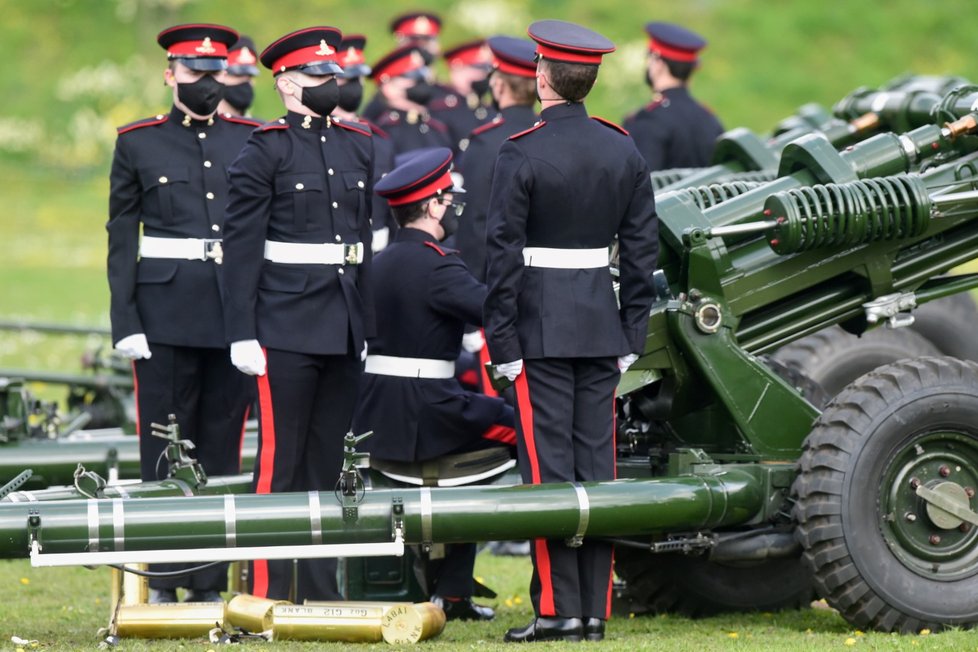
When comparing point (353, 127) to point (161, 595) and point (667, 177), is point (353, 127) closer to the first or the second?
point (161, 595)

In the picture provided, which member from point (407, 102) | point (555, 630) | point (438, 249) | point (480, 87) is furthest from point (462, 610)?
point (480, 87)

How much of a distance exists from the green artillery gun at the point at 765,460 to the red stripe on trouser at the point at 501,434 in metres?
0.41

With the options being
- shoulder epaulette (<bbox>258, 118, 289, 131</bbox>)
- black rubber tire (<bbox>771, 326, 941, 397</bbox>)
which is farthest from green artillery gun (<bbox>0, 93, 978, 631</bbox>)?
black rubber tire (<bbox>771, 326, 941, 397</bbox>)

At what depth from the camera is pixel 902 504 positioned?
6.82 metres

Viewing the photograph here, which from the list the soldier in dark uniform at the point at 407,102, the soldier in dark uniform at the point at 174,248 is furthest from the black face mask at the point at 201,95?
the soldier in dark uniform at the point at 407,102

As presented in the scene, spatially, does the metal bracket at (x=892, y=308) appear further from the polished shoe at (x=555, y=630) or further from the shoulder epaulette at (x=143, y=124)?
the shoulder epaulette at (x=143, y=124)

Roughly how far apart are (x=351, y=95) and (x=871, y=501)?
3.11 m

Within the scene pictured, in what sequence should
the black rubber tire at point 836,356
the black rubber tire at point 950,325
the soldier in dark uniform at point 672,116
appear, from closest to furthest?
the black rubber tire at point 836,356 < the black rubber tire at point 950,325 < the soldier in dark uniform at point 672,116

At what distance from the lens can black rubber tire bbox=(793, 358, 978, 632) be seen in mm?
6664

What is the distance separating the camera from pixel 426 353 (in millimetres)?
7367

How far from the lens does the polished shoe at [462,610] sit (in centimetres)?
745

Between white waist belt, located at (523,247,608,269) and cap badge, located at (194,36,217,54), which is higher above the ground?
cap badge, located at (194,36,217,54)

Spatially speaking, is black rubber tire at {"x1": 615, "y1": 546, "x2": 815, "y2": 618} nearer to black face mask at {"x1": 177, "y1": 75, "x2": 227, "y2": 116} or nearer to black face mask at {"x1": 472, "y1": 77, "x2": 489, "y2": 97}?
black face mask at {"x1": 177, "y1": 75, "x2": 227, "y2": 116}

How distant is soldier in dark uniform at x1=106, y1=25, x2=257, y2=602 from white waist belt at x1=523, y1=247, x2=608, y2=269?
1.33 meters
